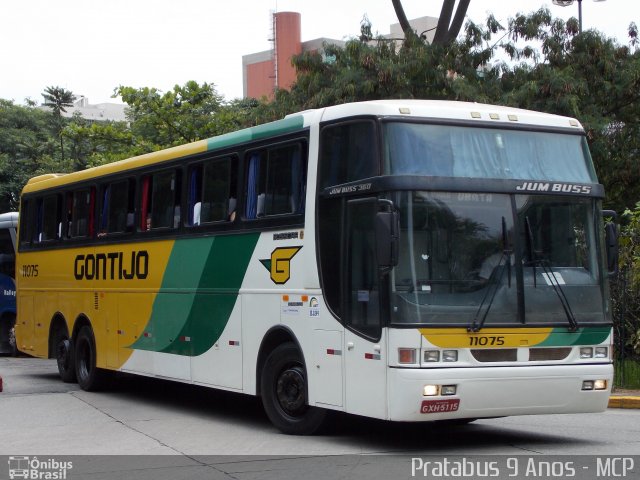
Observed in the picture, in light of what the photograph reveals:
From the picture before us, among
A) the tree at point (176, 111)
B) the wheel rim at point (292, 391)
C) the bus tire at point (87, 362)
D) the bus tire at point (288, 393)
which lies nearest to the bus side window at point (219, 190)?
the bus tire at point (288, 393)

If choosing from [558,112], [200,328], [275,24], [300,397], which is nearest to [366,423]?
[300,397]

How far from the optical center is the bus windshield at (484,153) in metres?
10.6

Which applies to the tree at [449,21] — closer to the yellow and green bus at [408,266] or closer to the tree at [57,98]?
the yellow and green bus at [408,266]

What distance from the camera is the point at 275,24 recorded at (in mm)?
84438

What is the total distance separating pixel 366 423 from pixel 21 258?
9.87 m

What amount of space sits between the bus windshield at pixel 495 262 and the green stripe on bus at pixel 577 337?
3.8 inches

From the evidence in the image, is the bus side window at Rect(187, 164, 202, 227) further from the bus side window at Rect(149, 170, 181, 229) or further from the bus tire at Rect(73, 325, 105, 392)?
the bus tire at Rect(73, 325, 105, 392)

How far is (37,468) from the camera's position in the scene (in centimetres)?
991

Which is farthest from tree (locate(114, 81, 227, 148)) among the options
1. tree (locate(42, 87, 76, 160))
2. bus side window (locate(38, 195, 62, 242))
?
tree (locate(42, 87, 76, 160))

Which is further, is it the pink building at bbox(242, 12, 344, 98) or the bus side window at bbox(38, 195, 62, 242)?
the pink building at bbox(242, 12, 344, 98)

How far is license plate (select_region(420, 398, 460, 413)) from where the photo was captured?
999 cm

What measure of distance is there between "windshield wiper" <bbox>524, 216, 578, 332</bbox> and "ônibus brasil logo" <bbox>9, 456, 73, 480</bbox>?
4.93 m

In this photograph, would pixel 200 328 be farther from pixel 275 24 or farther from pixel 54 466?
pixel 275 24

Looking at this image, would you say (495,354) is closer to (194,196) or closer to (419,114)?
(419,114)
